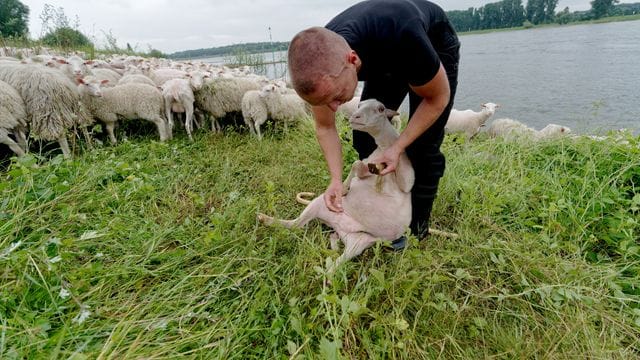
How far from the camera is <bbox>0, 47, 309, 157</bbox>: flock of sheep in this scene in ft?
11.3

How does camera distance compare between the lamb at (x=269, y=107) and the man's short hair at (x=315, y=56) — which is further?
the lamb at (x=269, y=107)

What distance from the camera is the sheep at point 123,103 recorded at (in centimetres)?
413

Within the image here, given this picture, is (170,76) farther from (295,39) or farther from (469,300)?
(469,300)

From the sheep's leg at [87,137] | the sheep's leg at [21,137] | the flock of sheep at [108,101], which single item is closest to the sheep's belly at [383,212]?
the flock of sheep at [108,101]

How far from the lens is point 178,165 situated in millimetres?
3545

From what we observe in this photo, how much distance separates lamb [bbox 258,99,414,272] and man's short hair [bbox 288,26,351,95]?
2.13 feet

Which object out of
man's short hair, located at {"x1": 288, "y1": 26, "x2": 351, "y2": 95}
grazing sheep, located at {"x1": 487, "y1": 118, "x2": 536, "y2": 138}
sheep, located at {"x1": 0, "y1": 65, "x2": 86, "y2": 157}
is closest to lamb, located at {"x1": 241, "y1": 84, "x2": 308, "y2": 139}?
sheep, located at {"x1": 0, "y1": 65, "x2": 86, "y2": 157}

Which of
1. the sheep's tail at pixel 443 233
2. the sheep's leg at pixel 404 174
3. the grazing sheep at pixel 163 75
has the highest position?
the grazing sheep at pixel 163 75

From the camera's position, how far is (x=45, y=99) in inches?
136

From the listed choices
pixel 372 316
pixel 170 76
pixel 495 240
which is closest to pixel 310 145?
pixel 495 240

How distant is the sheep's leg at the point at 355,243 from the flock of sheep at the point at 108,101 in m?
2.89

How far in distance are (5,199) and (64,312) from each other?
45.5 inches

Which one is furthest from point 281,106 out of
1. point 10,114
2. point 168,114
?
point 10,114

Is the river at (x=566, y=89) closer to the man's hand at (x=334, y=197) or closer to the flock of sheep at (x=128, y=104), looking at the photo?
the flock of sheep at (x=128, y=104)
